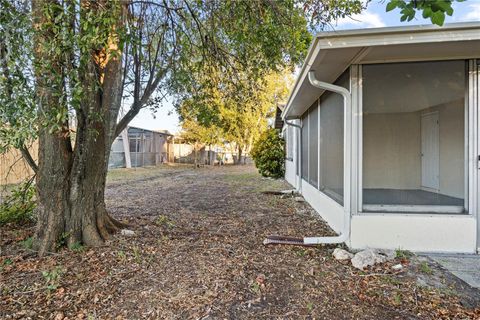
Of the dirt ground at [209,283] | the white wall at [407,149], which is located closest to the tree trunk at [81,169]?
the dirt ground at [209,283]

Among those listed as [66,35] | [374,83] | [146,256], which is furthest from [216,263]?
[374,83]

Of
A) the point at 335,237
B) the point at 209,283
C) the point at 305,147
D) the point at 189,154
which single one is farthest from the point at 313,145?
the point at 189,154

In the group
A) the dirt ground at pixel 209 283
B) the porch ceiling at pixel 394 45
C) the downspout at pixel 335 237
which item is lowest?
the dirt ground at pixel 209 283

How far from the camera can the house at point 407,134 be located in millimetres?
3508

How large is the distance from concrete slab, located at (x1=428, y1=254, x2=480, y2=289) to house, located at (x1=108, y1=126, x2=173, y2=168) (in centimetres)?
1579

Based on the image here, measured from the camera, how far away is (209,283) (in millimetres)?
2936

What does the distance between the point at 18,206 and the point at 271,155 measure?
10.1 metres

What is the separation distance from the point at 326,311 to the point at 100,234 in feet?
9.81

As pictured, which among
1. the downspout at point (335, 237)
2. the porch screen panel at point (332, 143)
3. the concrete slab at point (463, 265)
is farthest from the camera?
the porch screen panel at point (332, 143)

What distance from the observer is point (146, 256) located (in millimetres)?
3600

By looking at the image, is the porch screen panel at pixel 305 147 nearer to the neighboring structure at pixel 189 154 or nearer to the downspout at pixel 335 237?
the downspout at pixel 335 237

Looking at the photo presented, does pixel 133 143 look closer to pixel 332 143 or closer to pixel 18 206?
pixel 18 206

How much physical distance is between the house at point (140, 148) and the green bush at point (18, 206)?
1209 centimetres

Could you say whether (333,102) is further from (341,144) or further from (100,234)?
(100,234)
